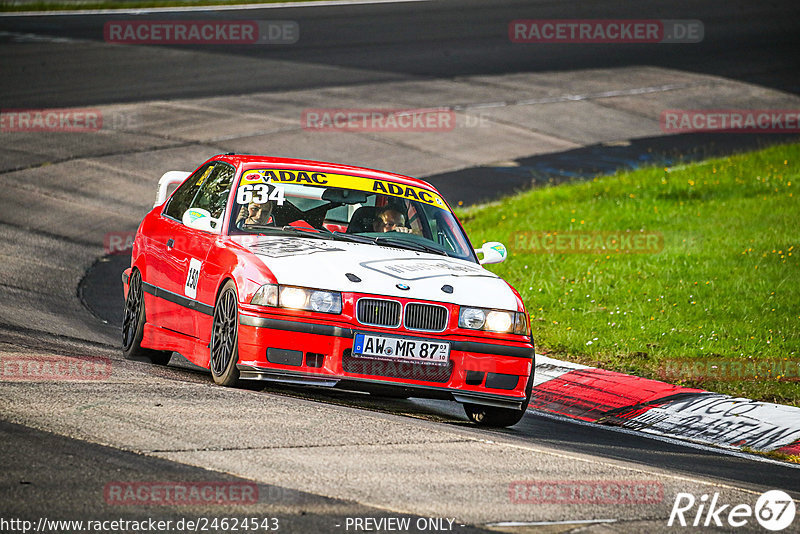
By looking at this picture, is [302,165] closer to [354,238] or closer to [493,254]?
[354,238]

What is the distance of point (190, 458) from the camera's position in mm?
5895

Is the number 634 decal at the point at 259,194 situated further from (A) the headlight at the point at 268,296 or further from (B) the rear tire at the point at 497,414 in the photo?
(B) the rear tire at the point at 497,414

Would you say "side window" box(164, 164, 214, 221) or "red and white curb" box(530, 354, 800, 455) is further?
"side window" box(164, 164, 214, 221)

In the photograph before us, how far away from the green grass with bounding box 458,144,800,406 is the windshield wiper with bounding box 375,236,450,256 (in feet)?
9.56

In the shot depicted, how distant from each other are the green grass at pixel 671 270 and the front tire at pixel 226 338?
428 centimetres

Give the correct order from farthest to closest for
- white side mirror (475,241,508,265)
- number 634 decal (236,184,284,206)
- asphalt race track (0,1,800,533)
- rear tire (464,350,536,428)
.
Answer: white side mirror (475,241,508,265) → number 634 decal (236,184,284,206) → rear tire (464,350,536,428) → asphalt race track (0,1,800,533)

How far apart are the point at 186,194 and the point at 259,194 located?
1.14 m

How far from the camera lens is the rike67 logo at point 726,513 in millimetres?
5738

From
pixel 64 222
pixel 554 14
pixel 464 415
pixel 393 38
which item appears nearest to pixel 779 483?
pixel 464 415

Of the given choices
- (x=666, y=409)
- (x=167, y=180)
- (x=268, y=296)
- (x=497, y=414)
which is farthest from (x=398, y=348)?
(x=167, y=180)

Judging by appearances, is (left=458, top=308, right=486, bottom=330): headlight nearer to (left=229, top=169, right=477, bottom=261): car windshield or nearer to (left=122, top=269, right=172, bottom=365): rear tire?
(left=229, top=169, right=477, bottom=261): car windshield

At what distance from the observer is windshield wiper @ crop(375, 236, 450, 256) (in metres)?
8.62

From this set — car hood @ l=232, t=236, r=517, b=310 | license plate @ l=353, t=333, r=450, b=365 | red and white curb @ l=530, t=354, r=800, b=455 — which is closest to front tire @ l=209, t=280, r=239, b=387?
car hood @ l=232, t=236, r=517, b=310

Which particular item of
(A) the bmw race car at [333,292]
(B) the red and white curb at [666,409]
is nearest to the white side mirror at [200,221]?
(A) the bmw race car at [333,292]
